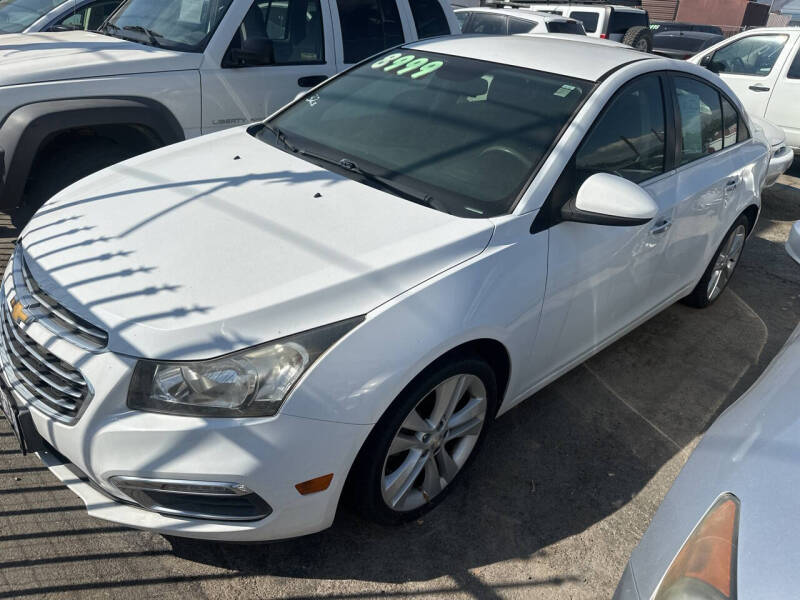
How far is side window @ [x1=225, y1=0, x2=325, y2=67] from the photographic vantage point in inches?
180

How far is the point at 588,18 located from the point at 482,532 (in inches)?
535

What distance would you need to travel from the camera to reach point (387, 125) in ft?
10.5

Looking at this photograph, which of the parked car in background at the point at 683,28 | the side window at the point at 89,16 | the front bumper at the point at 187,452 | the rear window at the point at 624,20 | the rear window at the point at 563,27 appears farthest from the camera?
the parked car in background at the point at 683,28

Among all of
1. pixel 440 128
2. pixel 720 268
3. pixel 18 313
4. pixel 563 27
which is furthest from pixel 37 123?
pixel 563 27

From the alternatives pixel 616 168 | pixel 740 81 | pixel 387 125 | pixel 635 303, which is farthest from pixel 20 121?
pixel 740 81

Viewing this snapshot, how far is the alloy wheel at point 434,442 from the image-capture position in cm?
246

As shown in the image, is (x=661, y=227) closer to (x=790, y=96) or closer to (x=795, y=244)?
(x=795, y=244)

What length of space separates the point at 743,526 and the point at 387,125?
228cm

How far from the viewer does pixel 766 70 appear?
8117 mm

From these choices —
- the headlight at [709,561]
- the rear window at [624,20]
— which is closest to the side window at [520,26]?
the rear window at [624,20]

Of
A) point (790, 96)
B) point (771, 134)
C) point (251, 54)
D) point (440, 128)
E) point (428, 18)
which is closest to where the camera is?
point (440, 128)

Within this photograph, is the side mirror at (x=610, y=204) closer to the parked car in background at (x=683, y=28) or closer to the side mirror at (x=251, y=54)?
the side mirror at (x=251, y=54)

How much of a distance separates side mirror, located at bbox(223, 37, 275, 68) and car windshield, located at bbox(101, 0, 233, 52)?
0.62 ft

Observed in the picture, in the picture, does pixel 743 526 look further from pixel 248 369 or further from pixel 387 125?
pixel 387 125
